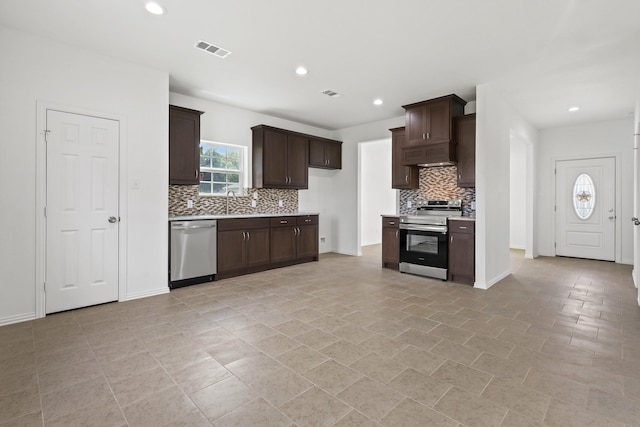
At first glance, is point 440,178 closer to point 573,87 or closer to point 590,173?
point 573,87

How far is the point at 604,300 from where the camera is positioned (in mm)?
3865

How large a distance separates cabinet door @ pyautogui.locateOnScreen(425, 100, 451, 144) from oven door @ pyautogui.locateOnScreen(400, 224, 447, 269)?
134 cm

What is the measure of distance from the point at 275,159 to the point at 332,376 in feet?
14.2

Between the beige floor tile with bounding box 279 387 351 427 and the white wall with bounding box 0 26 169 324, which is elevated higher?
the white wall with bounding box 0 26 169 324

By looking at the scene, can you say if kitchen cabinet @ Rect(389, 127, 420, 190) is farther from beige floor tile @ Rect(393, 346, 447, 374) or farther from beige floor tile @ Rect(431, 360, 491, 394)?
beige floor tile @ Rect(431, 360, 491, 394)

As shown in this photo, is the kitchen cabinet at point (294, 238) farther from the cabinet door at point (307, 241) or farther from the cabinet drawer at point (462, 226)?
the cabinet drawer at point (462, 226)

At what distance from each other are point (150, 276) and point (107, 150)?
1.58 meters

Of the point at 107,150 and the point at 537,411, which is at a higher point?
the point at 107,150

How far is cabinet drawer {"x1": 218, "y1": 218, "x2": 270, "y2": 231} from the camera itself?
4.78 m

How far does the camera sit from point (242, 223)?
5027 mm

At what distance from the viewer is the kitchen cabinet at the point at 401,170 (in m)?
5.64

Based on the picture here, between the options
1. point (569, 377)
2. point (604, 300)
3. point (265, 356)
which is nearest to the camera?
point (569, 377)

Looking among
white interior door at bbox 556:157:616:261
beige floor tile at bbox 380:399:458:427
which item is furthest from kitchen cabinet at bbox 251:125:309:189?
white interior door at bbox 556:157:616:261

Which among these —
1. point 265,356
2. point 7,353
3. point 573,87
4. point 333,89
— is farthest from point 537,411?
point 573,87
